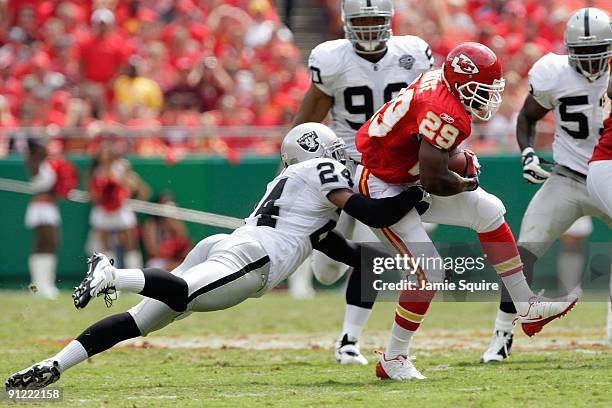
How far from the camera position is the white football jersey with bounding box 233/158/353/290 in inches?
222

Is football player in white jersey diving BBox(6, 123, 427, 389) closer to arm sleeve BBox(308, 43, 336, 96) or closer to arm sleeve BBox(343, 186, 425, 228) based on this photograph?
arm sleeve BBox(343, 186, 425, 228)

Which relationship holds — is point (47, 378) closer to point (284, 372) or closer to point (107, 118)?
point (284, 372)

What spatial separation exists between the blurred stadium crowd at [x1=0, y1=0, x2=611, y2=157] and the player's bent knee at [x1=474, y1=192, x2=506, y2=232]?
5.69m

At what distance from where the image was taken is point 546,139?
11477mm

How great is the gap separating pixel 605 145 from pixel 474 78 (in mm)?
1039

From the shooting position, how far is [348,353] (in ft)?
22.0

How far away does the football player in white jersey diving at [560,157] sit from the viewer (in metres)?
6.58

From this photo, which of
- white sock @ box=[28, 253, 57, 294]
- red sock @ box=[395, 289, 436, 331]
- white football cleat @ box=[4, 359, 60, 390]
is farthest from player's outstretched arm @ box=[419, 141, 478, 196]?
white sock @ box=[28, 253, 57, 294]

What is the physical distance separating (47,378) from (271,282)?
1.13 metres

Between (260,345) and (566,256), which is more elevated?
(260,345)

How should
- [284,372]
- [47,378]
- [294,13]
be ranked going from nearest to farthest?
[47,378]
[284,372]
[294,13]

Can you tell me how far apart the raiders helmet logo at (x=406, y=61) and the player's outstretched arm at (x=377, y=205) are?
1.42 m

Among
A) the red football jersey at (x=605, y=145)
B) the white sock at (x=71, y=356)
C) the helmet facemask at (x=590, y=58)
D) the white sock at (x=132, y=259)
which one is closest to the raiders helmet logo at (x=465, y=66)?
the red football jersey at (x=605, y=145)

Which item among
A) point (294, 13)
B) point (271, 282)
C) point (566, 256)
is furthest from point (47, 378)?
point (294, 13)
